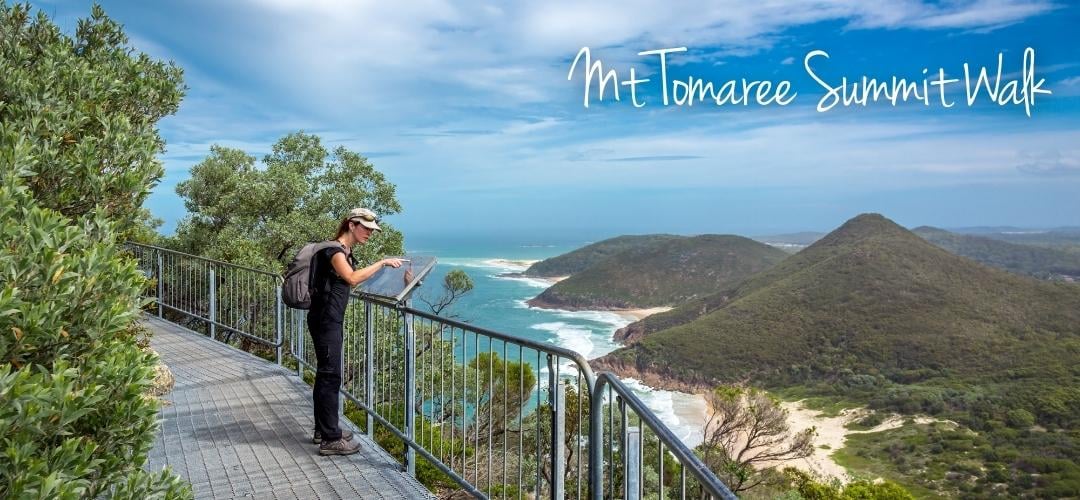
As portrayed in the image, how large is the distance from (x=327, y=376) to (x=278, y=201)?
15.0 m

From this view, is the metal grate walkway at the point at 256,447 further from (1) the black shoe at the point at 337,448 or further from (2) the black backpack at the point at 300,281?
(2) the black backpack at the point at 300,281

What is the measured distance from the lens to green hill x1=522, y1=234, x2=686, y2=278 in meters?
132

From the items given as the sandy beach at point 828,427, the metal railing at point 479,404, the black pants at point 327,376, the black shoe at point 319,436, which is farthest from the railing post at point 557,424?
the sandy beach at point 828,427

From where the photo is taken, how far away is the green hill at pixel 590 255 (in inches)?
5182

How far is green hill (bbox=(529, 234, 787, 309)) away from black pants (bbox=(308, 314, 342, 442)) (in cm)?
11026

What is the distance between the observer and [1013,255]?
115938mm

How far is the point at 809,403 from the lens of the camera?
6506 cm

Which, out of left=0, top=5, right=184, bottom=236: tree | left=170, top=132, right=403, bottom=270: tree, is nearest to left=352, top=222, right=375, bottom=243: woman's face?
left=0, top=5, right=184, bottom=236: tree

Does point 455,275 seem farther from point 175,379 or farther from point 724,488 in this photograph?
point 724,488

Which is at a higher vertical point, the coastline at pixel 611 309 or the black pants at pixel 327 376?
the black pants at pixel 327 376

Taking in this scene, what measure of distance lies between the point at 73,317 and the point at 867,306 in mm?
87338

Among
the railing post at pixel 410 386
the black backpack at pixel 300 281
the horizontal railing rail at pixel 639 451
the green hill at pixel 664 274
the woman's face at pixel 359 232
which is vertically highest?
the woman's face at pixel 359 232

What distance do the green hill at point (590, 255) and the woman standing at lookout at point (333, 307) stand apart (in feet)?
405

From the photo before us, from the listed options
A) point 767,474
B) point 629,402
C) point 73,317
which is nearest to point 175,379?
point 73,317
